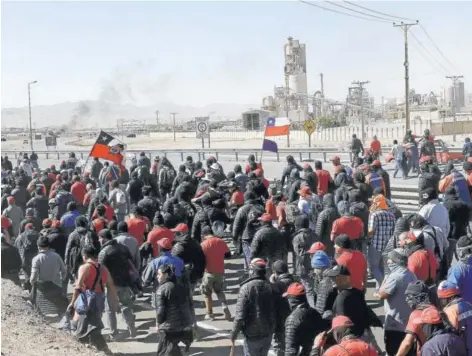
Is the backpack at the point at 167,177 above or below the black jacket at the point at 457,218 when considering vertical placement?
above

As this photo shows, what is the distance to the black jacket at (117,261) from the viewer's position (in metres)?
10.4

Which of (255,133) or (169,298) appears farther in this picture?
(255,133)

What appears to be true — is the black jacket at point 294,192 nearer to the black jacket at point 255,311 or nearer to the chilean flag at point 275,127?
the black jacket at point 255,311

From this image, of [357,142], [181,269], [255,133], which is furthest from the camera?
[255,133]

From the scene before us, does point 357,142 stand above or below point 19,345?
above

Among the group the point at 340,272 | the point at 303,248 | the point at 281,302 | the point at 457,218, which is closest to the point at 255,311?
the point at 281,302

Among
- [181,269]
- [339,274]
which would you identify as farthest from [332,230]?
[339,274]

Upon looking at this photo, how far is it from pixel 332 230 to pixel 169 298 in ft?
11.2

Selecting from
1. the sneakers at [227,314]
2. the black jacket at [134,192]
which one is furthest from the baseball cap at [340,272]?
the black jacket at [134,192]

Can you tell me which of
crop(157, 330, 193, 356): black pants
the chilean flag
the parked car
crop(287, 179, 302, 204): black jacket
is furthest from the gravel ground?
the parked car

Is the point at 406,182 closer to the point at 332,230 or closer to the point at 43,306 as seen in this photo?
the point at 332,230

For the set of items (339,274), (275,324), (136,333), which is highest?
(339,274)

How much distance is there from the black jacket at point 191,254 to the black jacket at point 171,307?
192 cm

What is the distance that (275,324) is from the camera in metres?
7.99
